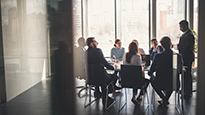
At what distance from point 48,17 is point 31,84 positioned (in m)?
0.87

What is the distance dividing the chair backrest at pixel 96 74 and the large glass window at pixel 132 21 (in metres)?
2.37

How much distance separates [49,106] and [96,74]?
1.37 meters

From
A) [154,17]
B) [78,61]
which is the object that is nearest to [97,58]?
[78,61]

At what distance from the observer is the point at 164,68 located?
3164mm

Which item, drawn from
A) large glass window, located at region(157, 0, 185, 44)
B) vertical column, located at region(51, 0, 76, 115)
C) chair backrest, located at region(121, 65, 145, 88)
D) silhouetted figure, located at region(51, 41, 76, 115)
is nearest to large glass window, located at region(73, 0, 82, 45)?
vertical column, located at region(51, 0, 76, 115)

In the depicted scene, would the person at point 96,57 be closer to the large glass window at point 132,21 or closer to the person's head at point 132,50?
the person's head at point 132,50

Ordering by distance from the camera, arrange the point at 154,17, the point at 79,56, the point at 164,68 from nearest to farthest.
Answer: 1. the point at 79,56
2. the point at 164,68
3. the point at 154,17

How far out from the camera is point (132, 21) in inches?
229

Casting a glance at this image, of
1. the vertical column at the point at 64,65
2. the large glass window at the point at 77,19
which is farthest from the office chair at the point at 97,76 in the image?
the large glass window at the point at 77,19

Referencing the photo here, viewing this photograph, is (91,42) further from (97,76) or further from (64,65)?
(64,65)

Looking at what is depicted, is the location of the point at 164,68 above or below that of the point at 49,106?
above

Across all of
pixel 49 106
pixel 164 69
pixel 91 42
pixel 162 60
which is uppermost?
pixel 91 42

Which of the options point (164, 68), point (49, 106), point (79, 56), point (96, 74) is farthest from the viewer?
point (96, 74)

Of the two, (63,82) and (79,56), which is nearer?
(63,82)
